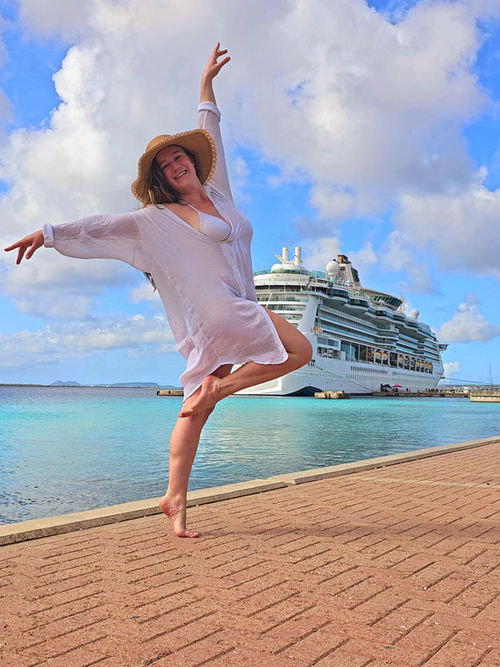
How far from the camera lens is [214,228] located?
3281 millimetres

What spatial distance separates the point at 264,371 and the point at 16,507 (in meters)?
5.06

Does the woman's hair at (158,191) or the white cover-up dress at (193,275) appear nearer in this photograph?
the white cover-up dress at (193,275)

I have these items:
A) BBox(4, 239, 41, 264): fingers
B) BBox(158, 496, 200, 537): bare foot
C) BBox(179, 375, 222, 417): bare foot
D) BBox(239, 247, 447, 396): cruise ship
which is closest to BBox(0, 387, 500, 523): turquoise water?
BBox(158, 496, 200, 537): bare foot

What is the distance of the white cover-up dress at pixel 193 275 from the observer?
3.20 meters

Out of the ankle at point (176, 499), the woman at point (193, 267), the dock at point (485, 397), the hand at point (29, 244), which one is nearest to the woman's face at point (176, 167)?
the woman at point (193, 267)

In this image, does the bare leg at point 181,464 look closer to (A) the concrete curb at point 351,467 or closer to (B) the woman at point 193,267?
(B) the woman at point 193,267

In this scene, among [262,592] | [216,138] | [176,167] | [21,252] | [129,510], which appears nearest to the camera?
[262,592]

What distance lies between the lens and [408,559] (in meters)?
3.01

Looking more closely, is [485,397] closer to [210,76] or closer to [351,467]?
[351,467]

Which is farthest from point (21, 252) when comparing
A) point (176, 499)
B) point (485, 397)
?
point (485, 397)

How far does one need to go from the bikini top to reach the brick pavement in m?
1.57

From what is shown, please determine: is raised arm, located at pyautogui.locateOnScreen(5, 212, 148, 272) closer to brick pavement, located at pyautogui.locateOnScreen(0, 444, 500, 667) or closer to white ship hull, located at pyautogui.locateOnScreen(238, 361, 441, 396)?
brick pavement, located at pyautogui.locateOnScreen(0, 444, 500, 667)

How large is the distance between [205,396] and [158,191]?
1132mm

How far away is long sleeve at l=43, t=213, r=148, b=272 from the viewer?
10.3 feet
